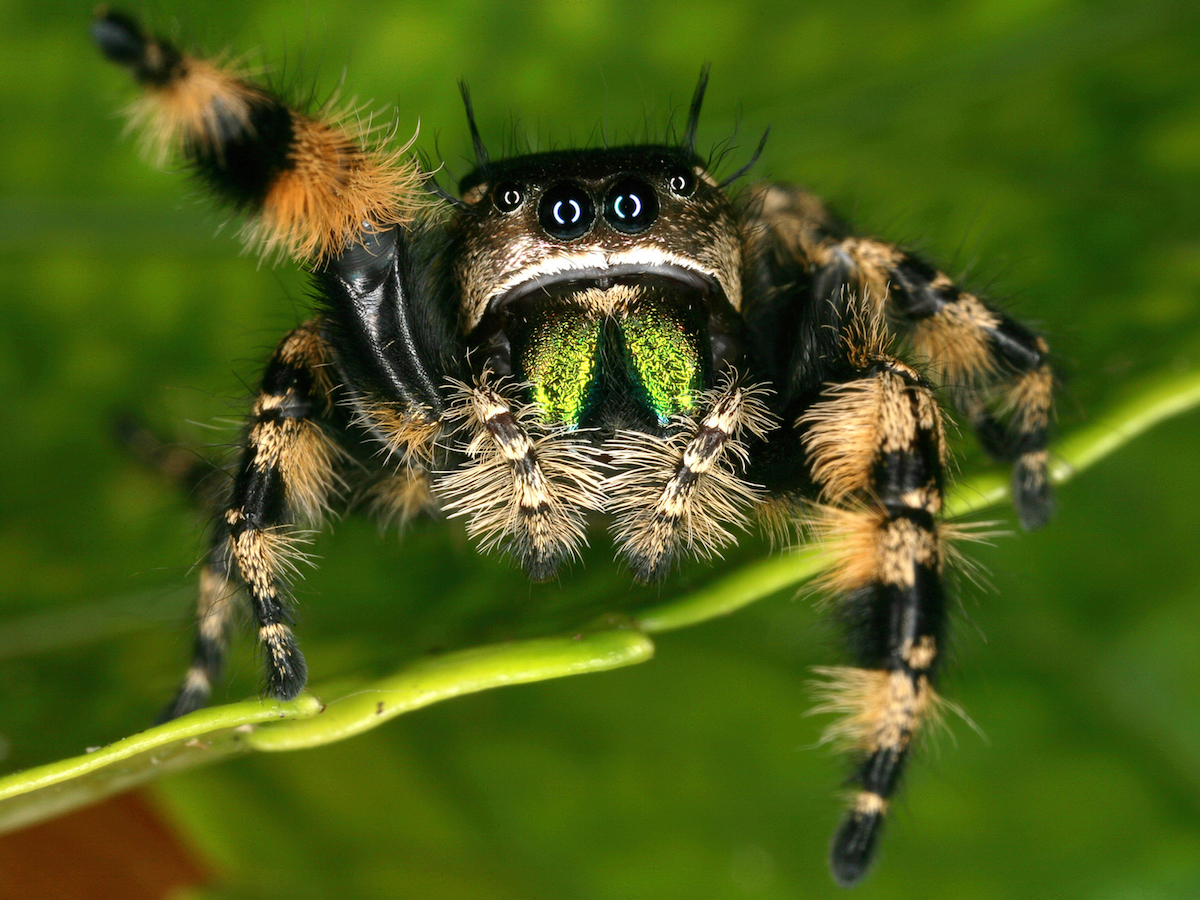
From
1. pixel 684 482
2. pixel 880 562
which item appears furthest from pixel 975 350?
pixel 684 482

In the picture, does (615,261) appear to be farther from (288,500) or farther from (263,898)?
(263,898)

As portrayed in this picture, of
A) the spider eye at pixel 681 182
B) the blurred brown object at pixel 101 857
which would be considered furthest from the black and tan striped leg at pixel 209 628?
the spider eye at pixel 681 182

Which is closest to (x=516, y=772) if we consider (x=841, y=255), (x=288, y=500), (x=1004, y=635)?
(x=288, y=500)

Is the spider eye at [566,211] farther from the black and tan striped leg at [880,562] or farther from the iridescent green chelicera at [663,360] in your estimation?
the black and tan striped leg at [880,562]

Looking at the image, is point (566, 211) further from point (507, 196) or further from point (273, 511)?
point (273, 511)

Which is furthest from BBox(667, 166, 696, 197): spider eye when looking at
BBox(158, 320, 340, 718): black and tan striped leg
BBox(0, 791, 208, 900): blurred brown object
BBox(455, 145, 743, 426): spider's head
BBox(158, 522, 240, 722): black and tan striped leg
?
BBox(0, 791, 208, 900): blurred brown object

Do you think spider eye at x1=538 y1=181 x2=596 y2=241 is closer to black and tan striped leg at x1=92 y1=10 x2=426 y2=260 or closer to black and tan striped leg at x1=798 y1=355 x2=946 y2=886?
black and tan striped leg at x1=92 y1=10 x2=426 y2=260
